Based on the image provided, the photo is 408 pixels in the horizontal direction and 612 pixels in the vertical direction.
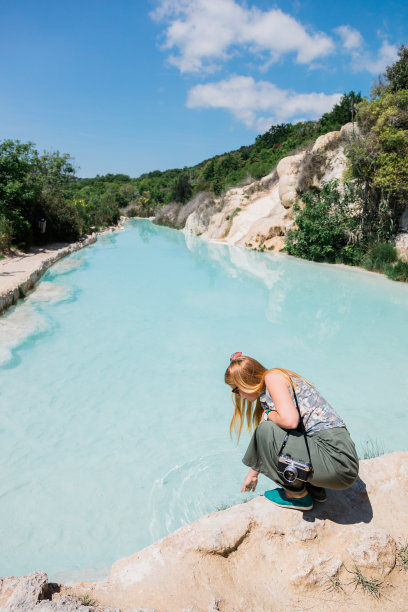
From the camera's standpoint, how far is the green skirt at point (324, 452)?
1943 mm

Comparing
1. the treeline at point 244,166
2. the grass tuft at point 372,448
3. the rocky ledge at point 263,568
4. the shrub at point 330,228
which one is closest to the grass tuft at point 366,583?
the rocky ledge at point 263,568

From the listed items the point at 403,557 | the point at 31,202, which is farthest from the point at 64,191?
the point at 403,557

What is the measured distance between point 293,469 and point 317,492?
1.05ft

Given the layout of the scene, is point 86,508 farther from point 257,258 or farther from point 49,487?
point 257,258

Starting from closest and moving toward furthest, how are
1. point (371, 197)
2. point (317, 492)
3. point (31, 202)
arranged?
point (317, 492)
point (371, 197)
point (31, 202)

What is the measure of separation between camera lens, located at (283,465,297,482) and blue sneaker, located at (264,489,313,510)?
210 millimetres

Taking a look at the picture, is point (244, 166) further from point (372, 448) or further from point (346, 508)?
point (346, 508)

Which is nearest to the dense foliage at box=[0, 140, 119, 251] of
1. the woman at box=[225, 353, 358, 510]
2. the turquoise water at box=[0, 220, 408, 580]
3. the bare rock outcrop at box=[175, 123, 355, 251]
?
the turquoise water at box=[0, 220, 408, 580]

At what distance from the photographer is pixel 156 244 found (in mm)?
20391

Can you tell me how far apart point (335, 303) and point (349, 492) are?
693 centimetres

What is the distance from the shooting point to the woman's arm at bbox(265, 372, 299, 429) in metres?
1.93

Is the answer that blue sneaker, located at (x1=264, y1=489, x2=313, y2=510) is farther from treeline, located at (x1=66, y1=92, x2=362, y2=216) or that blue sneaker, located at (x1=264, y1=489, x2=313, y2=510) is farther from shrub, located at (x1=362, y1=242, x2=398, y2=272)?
treeline, located at (x1=66, y1=92, x2=362, y2=216)

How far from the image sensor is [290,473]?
196cm

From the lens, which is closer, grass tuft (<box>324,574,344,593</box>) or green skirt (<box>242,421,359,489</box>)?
grass tuft (<box>324,574,344,593</box>)
